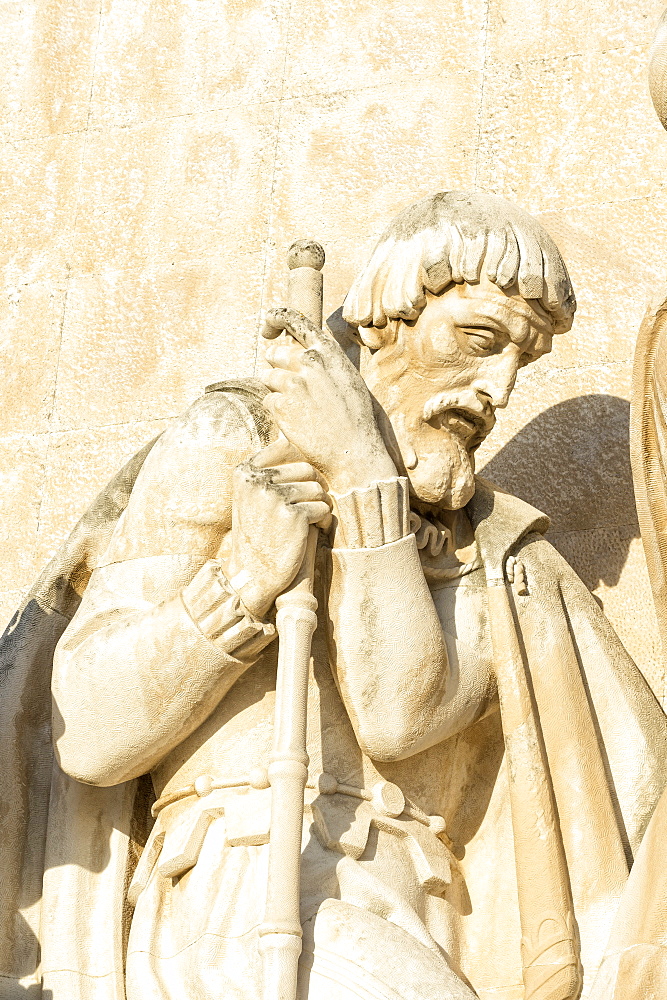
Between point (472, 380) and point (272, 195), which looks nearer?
point (472, 380)

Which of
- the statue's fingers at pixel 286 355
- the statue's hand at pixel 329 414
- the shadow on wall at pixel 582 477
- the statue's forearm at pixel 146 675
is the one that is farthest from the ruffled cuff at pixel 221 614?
the shadow on wall at pixel 582 477

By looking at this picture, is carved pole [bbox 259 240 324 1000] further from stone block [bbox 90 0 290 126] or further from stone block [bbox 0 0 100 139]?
stone block [bbox 0 0 100 139]

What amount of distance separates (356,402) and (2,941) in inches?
47.9

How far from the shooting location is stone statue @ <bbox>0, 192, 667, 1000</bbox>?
3801 mm

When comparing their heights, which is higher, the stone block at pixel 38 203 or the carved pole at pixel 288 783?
the stone block at pixel 38 203

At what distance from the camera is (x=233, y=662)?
12.6 feet

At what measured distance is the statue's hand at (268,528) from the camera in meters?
3.78

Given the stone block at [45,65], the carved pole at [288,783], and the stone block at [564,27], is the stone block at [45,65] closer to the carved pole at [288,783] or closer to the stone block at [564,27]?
the stone block at [564,27]

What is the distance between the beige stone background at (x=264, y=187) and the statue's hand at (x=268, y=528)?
1.17 m

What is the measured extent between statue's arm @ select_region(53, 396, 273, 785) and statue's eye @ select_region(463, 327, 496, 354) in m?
0.46

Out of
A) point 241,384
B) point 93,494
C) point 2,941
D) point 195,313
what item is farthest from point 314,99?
→ point 2,941

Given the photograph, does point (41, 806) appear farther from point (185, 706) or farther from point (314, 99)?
point (314, 99)

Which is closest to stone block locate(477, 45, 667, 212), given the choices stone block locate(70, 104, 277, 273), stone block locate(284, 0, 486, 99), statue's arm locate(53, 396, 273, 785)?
stone block locate(284, 0, 486, 99)

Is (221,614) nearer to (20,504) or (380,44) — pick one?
(20,504)
